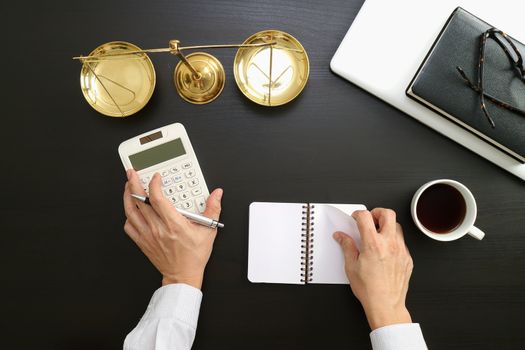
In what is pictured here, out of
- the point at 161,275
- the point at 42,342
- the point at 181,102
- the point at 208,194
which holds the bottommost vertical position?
the point at 42,342

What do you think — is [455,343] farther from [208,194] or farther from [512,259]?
[208,194]

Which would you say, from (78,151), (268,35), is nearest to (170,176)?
(78,151)

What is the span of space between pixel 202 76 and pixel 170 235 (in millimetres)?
267

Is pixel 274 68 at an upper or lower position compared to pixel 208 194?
upper

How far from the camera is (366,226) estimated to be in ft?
1.92

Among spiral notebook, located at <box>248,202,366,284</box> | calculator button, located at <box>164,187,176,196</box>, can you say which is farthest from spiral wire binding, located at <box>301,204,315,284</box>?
calculator button, located at <box>164,187,176,196</box>

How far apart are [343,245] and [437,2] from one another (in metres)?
0.42

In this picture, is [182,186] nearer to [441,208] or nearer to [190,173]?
[190,173]

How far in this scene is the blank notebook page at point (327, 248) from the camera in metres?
0.63

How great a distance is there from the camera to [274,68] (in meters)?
0.61

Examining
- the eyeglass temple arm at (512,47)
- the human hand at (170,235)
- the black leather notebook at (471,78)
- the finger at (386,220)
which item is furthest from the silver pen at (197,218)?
the eyeglass temple arm at (512,47)

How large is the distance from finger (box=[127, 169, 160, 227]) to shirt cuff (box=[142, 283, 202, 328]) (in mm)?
111

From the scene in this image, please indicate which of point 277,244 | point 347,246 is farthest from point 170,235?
point 347,246

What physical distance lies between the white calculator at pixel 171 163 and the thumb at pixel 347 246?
9.3 inches
